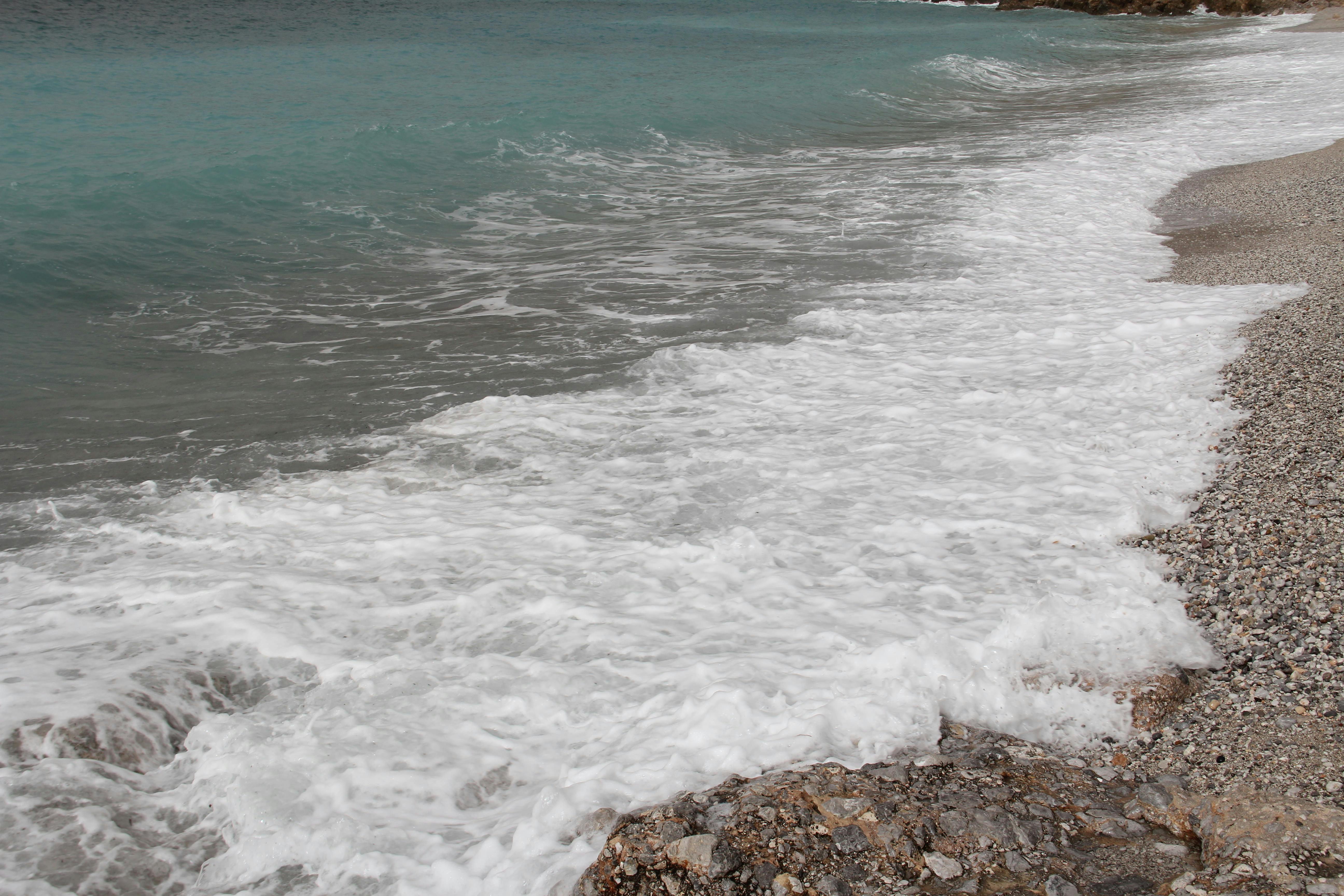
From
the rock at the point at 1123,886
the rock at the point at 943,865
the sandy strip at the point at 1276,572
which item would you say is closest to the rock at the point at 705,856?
the rock at the point at 943,865

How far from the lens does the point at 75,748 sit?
11.2 ft

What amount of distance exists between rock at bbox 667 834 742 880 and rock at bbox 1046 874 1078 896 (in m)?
0.93

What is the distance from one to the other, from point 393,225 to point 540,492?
923 centimetres

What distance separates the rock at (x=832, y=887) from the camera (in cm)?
268

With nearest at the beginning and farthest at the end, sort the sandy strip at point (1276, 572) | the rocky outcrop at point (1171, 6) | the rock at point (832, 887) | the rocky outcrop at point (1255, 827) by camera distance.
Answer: the rocky outcrop at point (1255, 827)
the rock at point (832, 887)
the sandy strip at point (1276, 572)
the rocky outcrop at point (1171, 6)

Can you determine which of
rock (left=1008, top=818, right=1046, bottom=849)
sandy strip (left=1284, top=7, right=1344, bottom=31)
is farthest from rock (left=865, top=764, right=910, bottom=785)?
sandy strip (left=1284, top=7, right=1344, bottom=31)

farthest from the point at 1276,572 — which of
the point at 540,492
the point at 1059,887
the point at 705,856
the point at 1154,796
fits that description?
the point at 540,492

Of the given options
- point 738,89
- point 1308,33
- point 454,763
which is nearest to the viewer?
point 454,763

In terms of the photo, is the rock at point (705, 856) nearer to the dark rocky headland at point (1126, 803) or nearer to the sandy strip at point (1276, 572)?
the dark rocky headland at point (1126, 803)

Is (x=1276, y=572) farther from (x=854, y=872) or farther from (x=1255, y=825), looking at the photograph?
(x=854, y=872)

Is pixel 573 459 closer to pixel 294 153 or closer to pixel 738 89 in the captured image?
pixel 294 153

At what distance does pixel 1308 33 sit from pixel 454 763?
1832 inches

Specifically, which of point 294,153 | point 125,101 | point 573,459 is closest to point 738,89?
point 294,153

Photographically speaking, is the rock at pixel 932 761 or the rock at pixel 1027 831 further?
the rock at pixel 932 761
